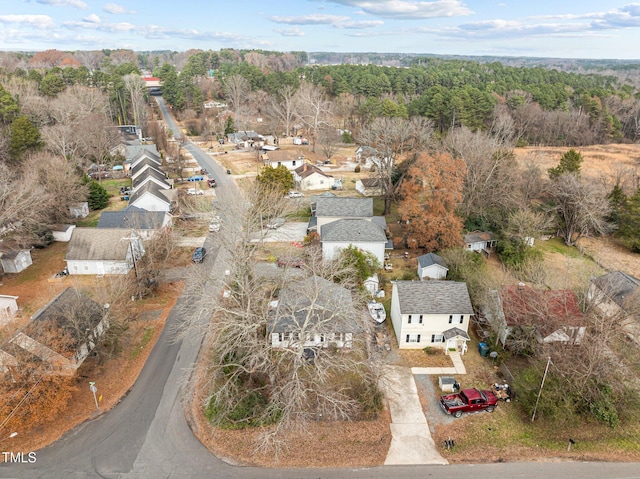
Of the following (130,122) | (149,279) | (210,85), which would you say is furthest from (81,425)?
(210,85)

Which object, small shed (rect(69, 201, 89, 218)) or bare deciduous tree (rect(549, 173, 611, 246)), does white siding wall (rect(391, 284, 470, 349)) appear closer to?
bare deciduous tree (rect(549, 173, 611, 246))

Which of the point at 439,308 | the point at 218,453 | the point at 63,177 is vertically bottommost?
the point at 218,453

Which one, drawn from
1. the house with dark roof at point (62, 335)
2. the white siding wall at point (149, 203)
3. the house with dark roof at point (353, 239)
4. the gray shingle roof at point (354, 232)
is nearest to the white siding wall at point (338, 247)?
the house with dark roof at point (353, 239)

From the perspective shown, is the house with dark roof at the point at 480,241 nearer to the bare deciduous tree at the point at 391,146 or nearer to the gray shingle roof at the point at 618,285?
the bare deciduous tree at the point at 391,146

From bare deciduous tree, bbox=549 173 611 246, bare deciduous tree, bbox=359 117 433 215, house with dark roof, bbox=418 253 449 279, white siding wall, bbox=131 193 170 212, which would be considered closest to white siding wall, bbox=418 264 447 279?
house with dark roof, bbox=418 253 449 279

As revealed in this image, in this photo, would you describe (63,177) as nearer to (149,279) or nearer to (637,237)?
(149,279)

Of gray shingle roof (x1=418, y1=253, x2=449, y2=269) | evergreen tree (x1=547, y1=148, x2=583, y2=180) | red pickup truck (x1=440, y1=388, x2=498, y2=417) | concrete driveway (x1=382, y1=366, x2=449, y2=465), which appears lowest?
concrete driveway (x1=382, y1=366, x2=449, y2=465)
